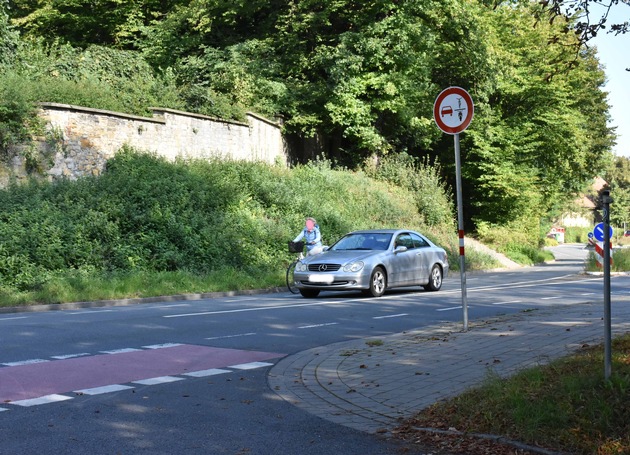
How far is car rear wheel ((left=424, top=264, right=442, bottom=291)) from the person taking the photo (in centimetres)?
2208

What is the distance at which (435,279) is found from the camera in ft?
73.0

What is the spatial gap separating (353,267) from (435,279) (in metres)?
3.60

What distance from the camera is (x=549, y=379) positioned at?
695 cm

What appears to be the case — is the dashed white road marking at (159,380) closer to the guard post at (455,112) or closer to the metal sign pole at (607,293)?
the metal sign pole at (607,293)

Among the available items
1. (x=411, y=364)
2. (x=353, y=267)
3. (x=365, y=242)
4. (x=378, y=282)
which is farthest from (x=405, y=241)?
(x=411, y=364)

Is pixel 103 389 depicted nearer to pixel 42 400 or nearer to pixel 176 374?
pixel 42 400

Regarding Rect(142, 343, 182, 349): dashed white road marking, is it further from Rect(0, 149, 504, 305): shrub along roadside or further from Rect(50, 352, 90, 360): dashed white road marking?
Rect(0, 149, 504, 305): shrub along roadside

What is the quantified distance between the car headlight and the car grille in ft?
0.58

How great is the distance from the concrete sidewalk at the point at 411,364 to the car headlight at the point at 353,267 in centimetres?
652

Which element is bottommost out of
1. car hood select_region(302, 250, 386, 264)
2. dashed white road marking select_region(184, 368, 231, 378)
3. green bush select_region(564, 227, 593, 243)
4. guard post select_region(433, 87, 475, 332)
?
dashed white road marking select_region(184, 368, 231, 378)

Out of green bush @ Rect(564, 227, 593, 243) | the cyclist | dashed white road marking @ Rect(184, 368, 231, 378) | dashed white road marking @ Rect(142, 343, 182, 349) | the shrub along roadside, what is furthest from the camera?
green bush @ Rect(564, 227, 593, 243)

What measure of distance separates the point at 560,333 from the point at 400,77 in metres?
28.7

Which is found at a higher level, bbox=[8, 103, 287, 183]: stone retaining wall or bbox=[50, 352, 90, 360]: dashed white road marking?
bbox=[8, 103, 287, 183]: stone retaining wall

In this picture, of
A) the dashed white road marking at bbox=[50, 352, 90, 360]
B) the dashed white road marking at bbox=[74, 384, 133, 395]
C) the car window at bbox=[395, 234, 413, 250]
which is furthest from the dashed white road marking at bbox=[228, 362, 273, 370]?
the car window at bbox=[395, 234, 413, 250]
